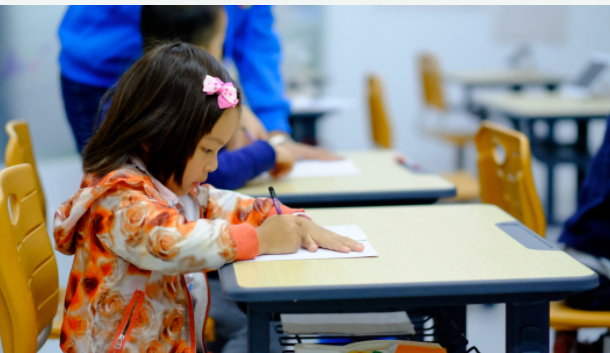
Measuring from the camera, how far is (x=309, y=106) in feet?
11.6

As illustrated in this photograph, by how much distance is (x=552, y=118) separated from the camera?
10.9ft

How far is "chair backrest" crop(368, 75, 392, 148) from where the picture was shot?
9.66 feet

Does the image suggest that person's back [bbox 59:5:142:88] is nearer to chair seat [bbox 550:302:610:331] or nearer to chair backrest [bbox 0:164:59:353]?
chair backrest [bbox 0:164:59:353]

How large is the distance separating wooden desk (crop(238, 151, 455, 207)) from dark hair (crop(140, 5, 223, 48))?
1.24 feet

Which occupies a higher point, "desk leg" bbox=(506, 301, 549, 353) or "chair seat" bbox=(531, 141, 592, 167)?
A: "desk leg" bbox=(506, 301, 549, 353)

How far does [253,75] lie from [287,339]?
1129 millimetres

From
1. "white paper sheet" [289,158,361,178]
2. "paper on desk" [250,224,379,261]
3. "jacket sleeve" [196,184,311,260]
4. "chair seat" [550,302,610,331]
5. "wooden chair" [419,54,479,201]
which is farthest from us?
"wooden chair" [419,54,479,201]

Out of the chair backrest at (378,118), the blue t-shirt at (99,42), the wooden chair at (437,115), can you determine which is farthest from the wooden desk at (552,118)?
the blue t-shirt at (99,42)

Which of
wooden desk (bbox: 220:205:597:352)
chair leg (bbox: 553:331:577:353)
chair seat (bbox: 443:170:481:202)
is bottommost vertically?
chair seat (bbox: 443:170:481:202)

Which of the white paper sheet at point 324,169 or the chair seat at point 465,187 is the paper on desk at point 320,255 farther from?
the chair seat at point 465,187

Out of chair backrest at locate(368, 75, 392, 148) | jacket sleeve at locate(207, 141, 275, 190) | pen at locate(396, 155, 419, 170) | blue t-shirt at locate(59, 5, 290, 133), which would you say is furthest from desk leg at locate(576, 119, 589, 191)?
jacket sleeve at locate(207, 141, 275, 190)

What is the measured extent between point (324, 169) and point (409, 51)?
434 centimetres

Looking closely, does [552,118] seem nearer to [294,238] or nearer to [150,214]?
[294,238]

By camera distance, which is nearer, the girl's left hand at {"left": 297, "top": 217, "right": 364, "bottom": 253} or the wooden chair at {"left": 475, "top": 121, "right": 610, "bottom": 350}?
the girl's left hand at {"left": 297, "top": 217, "right": 364, "bottom": 253}
